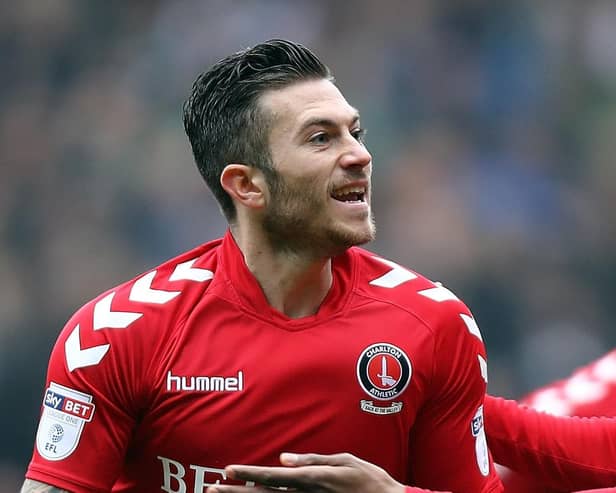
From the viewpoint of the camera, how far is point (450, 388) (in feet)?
9.98

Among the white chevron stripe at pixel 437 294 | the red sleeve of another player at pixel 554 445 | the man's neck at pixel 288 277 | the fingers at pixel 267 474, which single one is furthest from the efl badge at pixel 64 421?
the red sleeve of another player at pixel 554 445

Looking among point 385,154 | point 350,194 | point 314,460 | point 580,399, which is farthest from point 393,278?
point 385,154

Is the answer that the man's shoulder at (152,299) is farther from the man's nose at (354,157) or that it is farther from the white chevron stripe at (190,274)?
the man's nose at (354,157)

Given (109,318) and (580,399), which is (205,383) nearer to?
(109,318)

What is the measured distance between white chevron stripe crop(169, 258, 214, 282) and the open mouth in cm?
39

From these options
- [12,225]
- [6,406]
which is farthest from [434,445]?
[12,225]

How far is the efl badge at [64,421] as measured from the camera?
9.40 ft

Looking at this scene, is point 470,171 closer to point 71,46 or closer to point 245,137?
point 71,46

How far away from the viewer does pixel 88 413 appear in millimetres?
2863

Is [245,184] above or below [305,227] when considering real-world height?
above

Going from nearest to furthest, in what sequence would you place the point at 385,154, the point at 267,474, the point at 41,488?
the point at 267,474 → the point at 41,488 → the point at 385,154

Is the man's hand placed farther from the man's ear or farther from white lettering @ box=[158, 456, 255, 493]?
the man's ear

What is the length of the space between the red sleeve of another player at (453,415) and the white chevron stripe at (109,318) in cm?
77

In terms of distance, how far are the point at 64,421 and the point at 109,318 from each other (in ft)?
0.89
